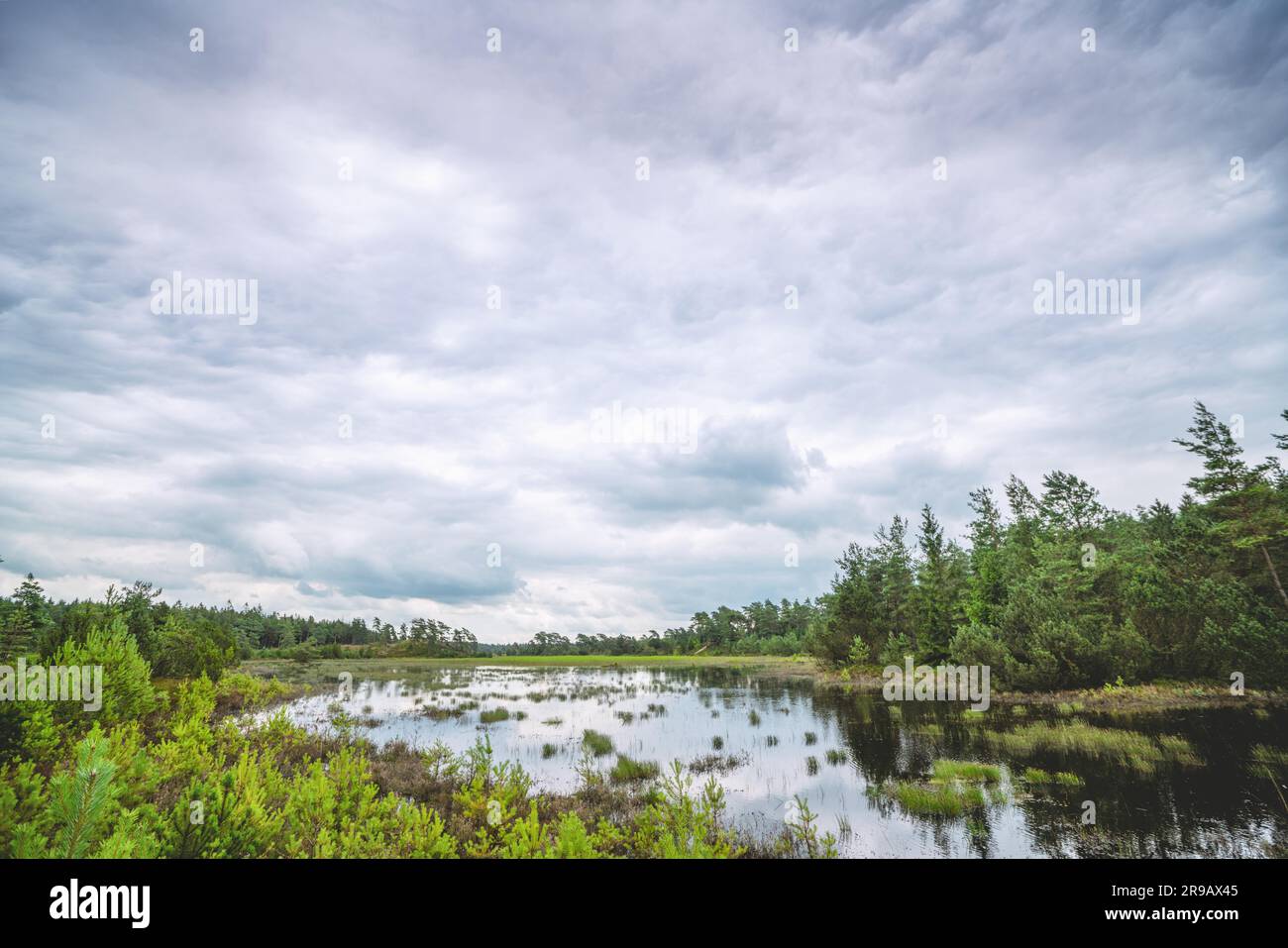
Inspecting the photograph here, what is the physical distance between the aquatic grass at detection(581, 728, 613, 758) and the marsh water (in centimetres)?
40

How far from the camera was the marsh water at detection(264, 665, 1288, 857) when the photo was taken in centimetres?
1208

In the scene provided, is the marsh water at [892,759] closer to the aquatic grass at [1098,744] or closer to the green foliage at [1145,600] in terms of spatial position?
the aquatic grass at [1098,744]

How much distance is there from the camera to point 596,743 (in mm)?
23609

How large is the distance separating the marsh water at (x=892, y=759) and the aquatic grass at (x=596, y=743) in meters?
0.40

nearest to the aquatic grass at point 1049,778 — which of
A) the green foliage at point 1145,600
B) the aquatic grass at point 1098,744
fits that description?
the aquatic grass at point 1098,744

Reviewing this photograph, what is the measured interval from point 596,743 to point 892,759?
11.8 m

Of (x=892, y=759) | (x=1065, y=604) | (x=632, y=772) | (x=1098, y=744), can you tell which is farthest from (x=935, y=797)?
(x=1065, y=604)

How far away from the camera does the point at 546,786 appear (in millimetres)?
16891

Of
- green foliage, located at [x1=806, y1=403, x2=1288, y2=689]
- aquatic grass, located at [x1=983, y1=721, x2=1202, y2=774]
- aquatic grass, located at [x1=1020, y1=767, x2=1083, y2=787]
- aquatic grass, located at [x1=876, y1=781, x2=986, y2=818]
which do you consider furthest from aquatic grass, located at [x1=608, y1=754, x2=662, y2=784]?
green foliage, located at [x1=806, y1=403, x2=1288, y2=689]

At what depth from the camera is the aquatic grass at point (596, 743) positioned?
22.1 m

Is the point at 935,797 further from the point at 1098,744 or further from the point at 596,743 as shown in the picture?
the point at 596,743
